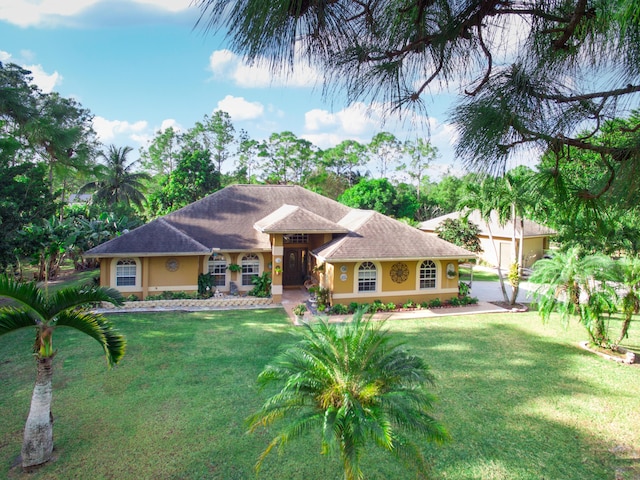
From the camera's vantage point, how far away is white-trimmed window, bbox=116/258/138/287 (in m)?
17.8

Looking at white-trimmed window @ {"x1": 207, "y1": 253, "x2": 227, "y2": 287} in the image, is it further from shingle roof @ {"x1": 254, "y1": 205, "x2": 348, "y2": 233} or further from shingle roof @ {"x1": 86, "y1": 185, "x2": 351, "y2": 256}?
shingle roof @ {"x1": 254, "y1": 205, "x2": 348, "y2": 233}

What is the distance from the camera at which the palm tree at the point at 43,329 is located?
670 cm

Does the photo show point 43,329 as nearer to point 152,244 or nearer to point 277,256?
point 152,244

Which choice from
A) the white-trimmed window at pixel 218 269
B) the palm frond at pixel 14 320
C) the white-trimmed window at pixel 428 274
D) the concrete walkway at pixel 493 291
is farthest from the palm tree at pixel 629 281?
the white-trimmed window at pixel 218 269

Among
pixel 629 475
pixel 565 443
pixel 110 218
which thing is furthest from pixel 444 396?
pixel 110 218

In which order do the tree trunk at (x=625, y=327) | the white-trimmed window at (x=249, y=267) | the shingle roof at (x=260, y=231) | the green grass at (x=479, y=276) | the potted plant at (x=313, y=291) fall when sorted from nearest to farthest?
the tree trunk at (x=625, y=327), the shingle roof at (x=260, y=231), the potted plant at (x=313, y=291), the white-trimmed window at (x=249, y=267), the green grass at (x=479, y=276)

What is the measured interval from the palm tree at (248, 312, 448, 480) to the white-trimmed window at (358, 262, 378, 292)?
11165 millimetres

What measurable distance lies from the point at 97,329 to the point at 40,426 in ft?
6.46

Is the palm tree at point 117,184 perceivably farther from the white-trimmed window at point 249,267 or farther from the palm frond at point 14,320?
the palm frond at point 14,320

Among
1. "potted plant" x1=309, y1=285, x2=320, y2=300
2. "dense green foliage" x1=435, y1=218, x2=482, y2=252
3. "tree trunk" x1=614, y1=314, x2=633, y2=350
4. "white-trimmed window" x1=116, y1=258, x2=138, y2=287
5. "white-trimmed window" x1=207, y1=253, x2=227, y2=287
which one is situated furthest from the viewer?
"dense green foliage" x1=435, y1=218, x2=482, y2=252

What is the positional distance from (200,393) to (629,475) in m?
8.95

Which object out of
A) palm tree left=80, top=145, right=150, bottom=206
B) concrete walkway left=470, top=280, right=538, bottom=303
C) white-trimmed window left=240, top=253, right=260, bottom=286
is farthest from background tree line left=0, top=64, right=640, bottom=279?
white-trimmed window left=240, top=253, right=260, bottom=286

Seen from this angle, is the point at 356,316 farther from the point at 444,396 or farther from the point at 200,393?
the point at 200,393

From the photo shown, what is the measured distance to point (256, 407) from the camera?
8.80 metres
